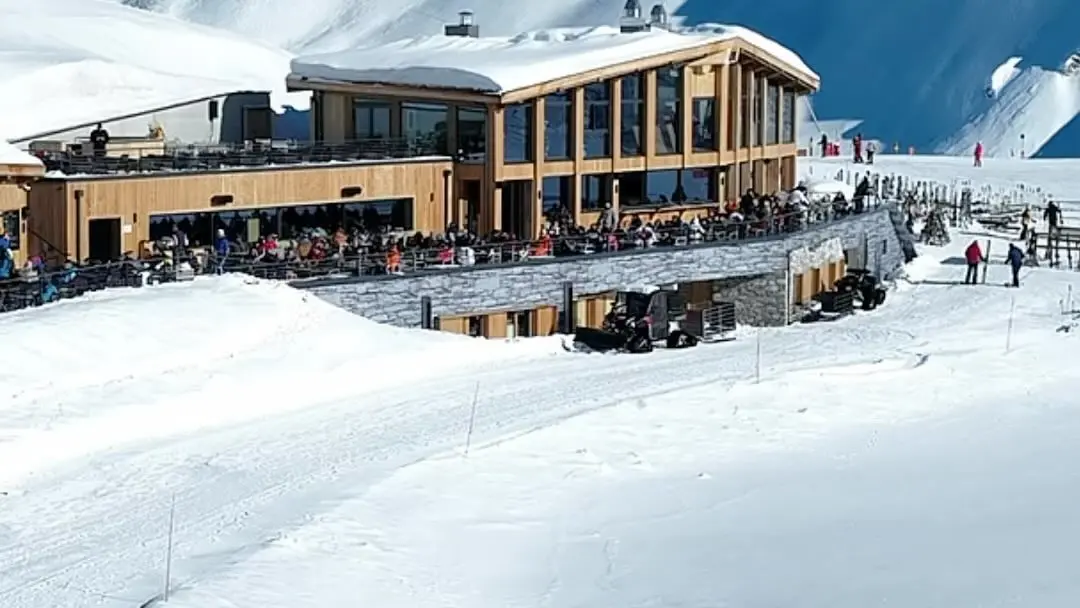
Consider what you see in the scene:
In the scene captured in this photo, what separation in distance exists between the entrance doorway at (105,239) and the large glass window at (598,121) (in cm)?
1084

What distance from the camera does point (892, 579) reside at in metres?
19.3

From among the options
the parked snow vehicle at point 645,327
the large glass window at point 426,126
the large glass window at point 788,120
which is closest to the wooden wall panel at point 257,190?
the large glass window at point 426,126

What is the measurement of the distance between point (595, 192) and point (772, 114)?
7990 millimetres

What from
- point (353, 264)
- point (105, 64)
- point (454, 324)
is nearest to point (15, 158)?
point (353, 264)

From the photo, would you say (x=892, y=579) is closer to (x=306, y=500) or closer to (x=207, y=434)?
(x=306, y=500)

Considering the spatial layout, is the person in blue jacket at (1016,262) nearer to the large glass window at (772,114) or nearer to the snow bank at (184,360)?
the large glass window at (772,114)

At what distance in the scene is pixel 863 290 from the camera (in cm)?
4025

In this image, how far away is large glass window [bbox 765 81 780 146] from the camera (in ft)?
150

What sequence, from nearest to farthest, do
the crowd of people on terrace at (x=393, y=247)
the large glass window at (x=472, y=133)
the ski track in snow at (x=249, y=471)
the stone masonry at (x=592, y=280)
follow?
the ski track in snow at (x=249, y=471)
the crowd of people on terrace at (x=393, y=247)
the stone masonry at (x=592, y=280)
the large glass window at (x=472, y=133)

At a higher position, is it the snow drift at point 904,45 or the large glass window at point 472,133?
the snow drift at point 904,45

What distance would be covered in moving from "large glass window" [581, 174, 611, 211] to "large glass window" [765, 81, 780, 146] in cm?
684

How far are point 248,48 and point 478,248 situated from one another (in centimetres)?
3342

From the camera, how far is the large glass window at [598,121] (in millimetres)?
39469

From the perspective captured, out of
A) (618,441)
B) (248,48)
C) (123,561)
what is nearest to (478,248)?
(618,441)
